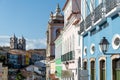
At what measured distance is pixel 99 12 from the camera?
15.7 metres

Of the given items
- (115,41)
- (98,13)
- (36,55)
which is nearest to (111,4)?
(115,41)

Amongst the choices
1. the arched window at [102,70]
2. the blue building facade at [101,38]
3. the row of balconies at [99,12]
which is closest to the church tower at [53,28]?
the blue building facade at [101,38]

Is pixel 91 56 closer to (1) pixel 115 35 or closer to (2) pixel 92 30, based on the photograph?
(2) pixel 92 30

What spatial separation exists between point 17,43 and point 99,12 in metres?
164

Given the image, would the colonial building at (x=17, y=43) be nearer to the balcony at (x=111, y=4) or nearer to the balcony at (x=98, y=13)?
the balcony at (x=98, y=13)

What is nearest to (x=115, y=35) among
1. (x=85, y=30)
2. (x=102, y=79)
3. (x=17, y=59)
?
(x=102, y=79)

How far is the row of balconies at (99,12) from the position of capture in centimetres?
1367

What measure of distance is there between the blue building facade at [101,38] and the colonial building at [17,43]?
507ft

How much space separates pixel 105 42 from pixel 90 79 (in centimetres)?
603

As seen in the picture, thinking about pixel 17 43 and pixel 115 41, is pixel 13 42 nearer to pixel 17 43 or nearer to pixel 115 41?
pixel 17 43

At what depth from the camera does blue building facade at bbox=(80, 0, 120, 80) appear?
45.1 ft

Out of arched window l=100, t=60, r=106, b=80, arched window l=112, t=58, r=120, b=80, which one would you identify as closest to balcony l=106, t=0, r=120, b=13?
arched window l=112, t=58, r=120, b=80

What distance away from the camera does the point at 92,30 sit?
17.8 metres

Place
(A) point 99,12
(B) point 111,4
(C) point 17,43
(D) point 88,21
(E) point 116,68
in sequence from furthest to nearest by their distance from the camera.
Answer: (C) point 17,43 → (D) point 88,21 → (A) point 99,12 → (E) point 116,68 → (B) point 111,4
